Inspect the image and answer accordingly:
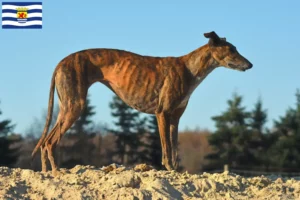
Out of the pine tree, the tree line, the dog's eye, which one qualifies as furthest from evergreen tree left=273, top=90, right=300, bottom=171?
the dog's eye

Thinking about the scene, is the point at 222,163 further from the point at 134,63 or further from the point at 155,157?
the point at 134,63

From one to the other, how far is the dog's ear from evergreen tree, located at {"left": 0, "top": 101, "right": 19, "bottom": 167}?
32984 millimetres

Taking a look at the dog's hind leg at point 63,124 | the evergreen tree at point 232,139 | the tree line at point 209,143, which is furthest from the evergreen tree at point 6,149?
the dog's hind leg at point 63,124

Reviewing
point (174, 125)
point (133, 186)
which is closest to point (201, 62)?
point (174, 125)

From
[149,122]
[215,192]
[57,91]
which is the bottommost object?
[215,192]

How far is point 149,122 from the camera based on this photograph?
49938mm

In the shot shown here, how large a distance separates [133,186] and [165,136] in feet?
6.23

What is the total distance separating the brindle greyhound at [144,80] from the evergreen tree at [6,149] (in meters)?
32.5

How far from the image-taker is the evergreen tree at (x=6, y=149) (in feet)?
144

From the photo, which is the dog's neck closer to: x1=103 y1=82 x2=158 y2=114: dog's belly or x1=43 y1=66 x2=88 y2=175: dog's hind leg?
x1=103 y1=82 x2=158 y2=114: dog's belly

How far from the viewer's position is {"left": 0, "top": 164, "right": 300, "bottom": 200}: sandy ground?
9.58 metres

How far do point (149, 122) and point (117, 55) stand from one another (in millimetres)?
37961

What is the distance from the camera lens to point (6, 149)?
1752 inches

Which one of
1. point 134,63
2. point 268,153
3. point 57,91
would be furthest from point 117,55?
point 268,153
